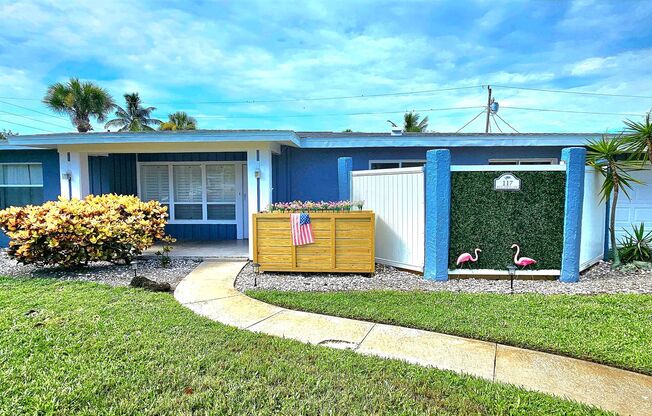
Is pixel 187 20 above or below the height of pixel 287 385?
above

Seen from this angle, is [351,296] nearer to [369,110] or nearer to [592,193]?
[592,193]

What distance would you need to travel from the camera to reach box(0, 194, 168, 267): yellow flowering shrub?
6195 mm

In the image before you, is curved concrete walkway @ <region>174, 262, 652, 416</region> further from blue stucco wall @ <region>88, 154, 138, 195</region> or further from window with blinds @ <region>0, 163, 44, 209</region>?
window with blinds @ <region>0, 163, 44, 209</region>

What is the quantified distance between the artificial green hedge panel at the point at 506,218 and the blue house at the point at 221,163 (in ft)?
8.32

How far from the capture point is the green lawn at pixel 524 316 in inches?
138

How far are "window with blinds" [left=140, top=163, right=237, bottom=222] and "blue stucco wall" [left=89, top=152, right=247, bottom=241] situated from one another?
0.59 ft

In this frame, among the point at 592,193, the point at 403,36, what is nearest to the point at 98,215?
the point at 592,193

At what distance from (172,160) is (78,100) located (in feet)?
50.8

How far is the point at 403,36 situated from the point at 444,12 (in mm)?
3530

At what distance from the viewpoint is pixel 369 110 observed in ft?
107

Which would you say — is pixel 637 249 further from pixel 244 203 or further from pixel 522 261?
pixel 244 203

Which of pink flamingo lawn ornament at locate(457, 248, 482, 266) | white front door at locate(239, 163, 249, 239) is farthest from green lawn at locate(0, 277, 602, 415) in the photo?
white front door at locate(239, 163, 249, 239)

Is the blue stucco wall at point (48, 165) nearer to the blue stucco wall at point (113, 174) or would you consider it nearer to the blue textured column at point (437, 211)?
the blue stucco wall at point (113, 174)

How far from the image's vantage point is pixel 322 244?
6516mm
